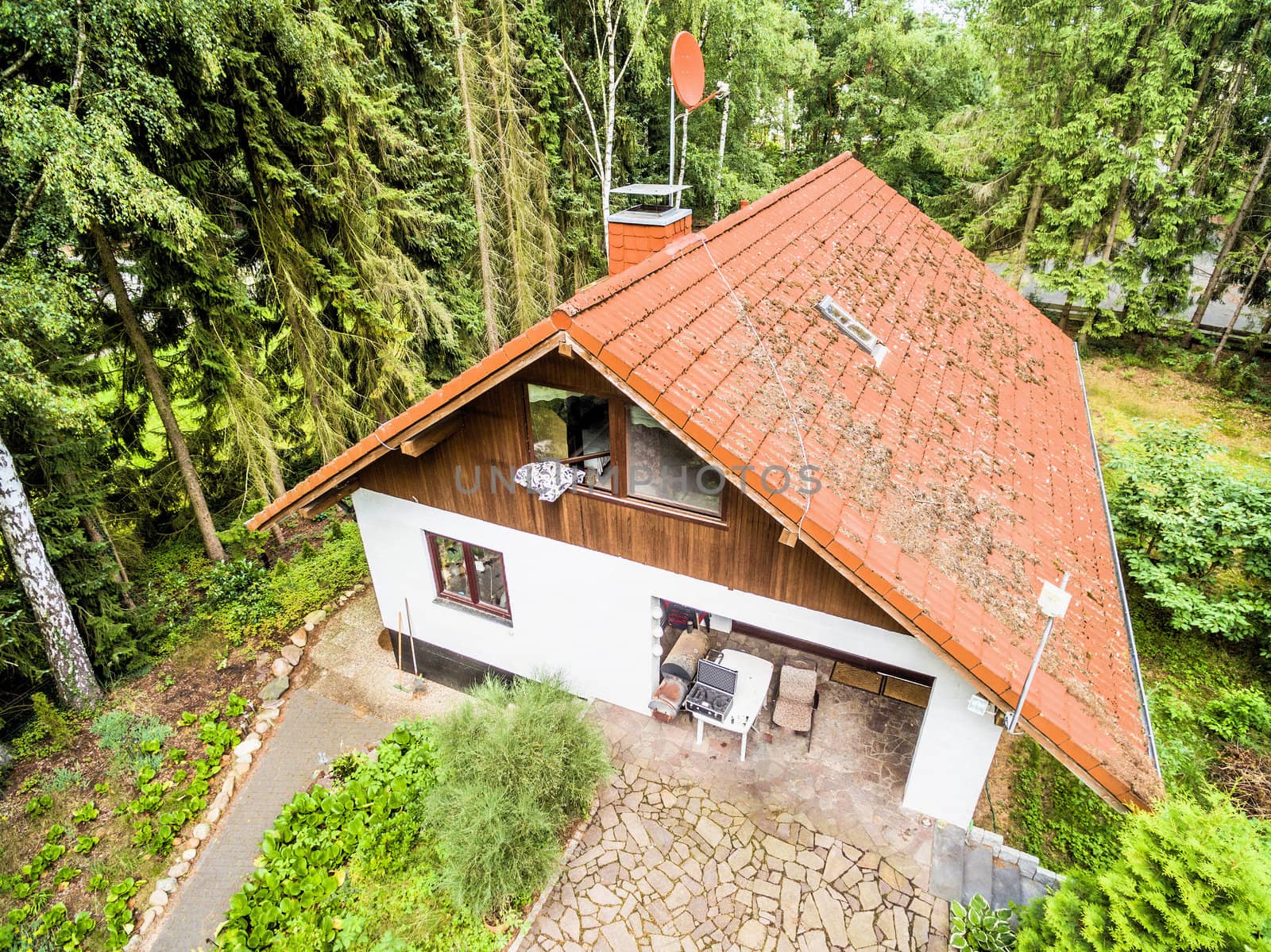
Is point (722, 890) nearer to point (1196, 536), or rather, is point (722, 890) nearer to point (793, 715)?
point (793, 715)

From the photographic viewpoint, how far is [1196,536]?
33.9ft

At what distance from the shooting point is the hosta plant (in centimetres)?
551

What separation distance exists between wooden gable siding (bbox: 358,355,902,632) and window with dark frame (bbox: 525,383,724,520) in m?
0.14

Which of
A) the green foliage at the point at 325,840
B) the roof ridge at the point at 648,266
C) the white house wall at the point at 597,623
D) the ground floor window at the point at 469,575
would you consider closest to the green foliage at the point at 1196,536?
the white house wall at the point at 597,623

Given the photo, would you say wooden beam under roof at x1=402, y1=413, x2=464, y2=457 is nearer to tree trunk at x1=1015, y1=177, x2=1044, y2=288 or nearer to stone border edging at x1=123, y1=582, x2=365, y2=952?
stone border edging at x1=123, y1=582, x2=365, y2=952

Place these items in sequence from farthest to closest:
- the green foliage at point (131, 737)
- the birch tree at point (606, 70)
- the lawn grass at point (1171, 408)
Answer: the lawn grass at point (1171, 408) → the birch tree at point (606, 70) → the green foliage at point (131, 737)

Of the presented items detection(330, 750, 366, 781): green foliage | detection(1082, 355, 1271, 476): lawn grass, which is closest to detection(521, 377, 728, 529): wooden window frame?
detection(330, 750, 366, 781): green foliage

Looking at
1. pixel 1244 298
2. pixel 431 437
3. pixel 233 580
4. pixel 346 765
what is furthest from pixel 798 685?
pixel 1244 298

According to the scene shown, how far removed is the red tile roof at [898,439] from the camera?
5.09m

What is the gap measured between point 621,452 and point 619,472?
0.26m

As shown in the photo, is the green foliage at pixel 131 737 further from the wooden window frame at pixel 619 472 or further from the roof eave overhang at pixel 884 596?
the roof eave overhang at pixel 884 596

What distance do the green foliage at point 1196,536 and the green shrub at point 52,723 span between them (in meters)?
16.8

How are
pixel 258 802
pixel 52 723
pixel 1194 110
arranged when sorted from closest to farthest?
pixel 258 802 < pixel 52 723 < pixel 1194 110

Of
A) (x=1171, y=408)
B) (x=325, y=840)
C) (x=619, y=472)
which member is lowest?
(x=325, y=840)
